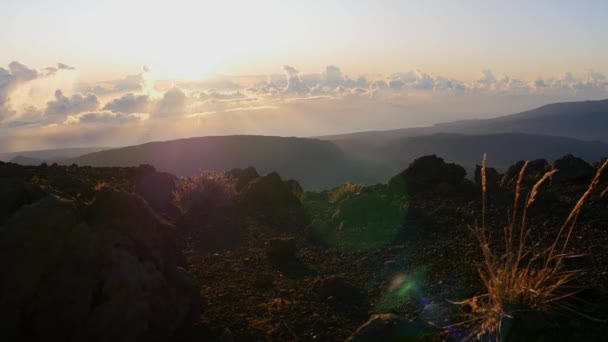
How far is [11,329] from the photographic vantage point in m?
3.49

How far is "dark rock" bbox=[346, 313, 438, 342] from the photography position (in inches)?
152

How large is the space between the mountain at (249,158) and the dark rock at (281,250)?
6367 centimetres


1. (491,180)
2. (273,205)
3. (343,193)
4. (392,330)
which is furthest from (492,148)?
(392,330)

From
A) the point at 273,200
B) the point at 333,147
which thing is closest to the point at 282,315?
the point at 273,200

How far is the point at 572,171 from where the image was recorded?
1035cm

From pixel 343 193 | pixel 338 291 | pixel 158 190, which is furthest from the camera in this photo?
pixel 343 193

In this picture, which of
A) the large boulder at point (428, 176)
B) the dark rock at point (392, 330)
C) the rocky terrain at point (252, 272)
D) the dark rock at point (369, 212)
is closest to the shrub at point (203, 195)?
the rocky terrain at point (252, 272)

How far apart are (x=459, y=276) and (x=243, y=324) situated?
2527mm

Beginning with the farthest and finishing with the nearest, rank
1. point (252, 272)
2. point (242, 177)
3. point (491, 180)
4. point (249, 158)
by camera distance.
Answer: point (249, 158), point (242, 177), point (491, 180), point (252, 272)

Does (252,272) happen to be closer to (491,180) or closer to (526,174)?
(491,180)

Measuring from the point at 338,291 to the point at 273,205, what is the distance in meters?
6.49

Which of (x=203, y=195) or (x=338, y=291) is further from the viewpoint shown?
(x=203, y=195)

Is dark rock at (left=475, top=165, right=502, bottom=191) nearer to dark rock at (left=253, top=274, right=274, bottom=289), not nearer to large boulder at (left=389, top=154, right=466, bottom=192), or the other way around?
large boulder at (left=389, top=154, right=466, bottom=192)

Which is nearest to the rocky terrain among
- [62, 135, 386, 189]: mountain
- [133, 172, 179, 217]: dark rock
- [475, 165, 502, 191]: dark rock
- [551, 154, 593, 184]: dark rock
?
[475, 165, 502, 191]: dark rock
